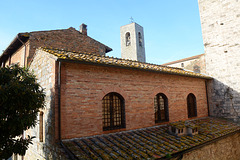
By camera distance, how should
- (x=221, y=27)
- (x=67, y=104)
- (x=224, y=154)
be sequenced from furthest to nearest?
(x=221, y=27) < (x=224, y=154) < (x=67, y=104)

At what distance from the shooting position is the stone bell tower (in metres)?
20.6

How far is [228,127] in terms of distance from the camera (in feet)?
29.6

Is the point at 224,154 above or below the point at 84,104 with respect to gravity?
below

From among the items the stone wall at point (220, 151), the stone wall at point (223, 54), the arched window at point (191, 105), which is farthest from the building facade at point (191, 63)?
the stone wall at point (220, 151)

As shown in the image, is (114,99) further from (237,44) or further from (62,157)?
(237,44)

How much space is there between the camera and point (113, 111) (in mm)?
6594

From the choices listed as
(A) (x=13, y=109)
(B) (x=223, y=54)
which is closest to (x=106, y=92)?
(A) (x=13, y=109)

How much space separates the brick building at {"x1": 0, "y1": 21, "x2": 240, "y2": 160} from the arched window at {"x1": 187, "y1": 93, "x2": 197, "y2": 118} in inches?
18.9

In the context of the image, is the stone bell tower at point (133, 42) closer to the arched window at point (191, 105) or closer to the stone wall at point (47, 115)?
the arched window at point (191, 105)

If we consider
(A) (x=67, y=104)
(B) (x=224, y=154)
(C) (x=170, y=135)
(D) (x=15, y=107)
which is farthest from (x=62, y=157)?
(B) (x=224, y=154)

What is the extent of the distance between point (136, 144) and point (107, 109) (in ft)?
5.44

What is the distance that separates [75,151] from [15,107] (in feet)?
6.49

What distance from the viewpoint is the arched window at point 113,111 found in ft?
21.1

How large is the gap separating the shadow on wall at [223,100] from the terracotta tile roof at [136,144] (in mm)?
3423
